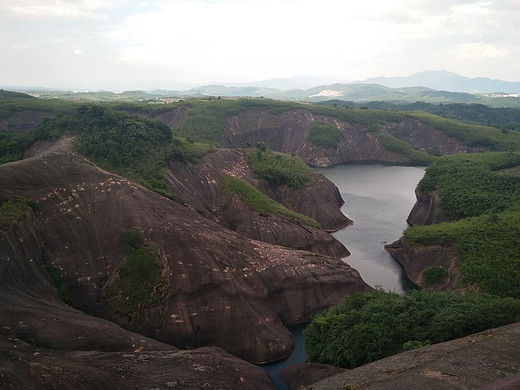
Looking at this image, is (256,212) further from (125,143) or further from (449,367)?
(449,367)

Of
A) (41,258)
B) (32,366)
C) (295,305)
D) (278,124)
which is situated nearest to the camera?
(32,366)

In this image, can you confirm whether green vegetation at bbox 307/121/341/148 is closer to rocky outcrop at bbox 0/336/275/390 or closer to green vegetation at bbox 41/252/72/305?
green vegetation at bbox 41/252/72/305

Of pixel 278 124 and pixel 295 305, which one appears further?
pixel 278 124

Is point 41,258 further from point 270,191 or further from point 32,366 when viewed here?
point 270,191

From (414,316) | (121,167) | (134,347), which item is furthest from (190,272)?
(121,167)

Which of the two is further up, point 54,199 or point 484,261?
point 54,199

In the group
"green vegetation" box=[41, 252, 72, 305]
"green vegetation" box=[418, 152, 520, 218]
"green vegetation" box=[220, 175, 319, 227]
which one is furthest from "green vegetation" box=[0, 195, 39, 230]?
"green vegetation" box=[418, 152, 520, 218]

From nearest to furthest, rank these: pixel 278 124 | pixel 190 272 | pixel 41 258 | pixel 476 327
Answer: pixel 476 327, pixel 41 258, pixel 190 272, pixel 278 124
